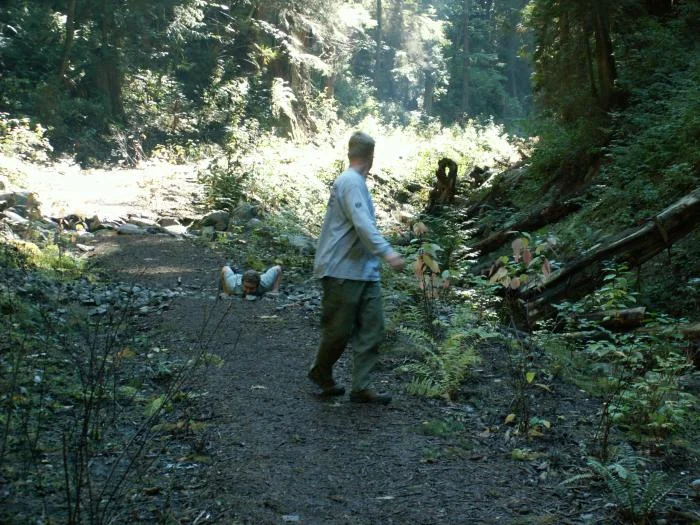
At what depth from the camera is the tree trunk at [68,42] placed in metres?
25.8

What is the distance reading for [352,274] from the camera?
17.9 feet

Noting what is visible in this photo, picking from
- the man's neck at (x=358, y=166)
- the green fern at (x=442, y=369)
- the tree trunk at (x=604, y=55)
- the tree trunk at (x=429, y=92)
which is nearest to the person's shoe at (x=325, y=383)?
the green fern at (x=442, y=369)

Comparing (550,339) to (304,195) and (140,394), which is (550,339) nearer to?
(140,394)

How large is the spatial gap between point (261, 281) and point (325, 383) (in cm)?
464

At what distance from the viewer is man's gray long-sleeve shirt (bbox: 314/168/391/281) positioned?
535 centimetres

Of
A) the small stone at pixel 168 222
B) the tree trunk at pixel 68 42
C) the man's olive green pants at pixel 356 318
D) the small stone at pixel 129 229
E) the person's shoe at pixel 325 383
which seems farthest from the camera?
the tree trunk at pixel 68 42

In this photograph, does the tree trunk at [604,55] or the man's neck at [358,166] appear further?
the tree trunk at [604,55]

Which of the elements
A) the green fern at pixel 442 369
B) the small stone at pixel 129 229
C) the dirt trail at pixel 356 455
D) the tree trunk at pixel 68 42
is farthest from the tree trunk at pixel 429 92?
the green fern at pixel 442 369

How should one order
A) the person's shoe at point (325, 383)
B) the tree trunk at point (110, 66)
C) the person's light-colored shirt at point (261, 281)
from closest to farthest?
the person's shoe at point (325, 383)
the person's light-colored shirt at point (261, 281)
the tree trunk at point (110, 66)

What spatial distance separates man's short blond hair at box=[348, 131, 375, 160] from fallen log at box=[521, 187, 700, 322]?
10.6 feet

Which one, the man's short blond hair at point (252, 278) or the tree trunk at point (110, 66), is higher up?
the tree trunk at point (110, 66)

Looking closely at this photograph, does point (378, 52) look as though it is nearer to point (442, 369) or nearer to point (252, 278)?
point (252, 278)

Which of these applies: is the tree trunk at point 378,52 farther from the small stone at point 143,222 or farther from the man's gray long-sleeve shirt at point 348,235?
the man's gray long-sleeve shirt at point 348,235

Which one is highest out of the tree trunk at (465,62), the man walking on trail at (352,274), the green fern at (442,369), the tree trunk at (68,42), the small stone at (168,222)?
the tree trunk at (465,62)
